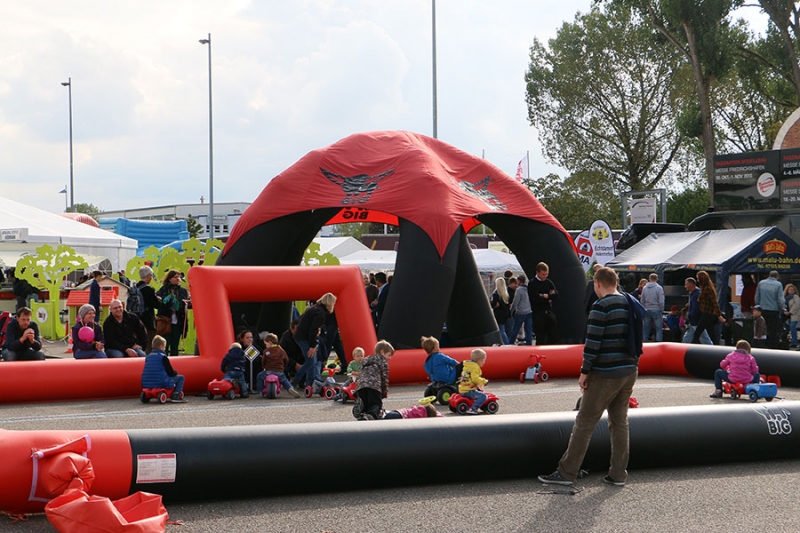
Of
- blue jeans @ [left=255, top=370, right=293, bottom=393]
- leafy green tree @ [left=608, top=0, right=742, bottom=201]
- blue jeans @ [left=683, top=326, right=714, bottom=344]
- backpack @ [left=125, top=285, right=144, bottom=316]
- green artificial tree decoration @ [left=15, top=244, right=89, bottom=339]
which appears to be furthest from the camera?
leafy green tree @ [left=608, top=0, right=742, bottom=201]

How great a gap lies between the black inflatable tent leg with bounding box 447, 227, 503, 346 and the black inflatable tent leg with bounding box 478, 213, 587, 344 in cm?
88

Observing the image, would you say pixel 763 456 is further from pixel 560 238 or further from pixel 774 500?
pixel 560 238

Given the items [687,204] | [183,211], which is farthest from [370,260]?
[183,211]

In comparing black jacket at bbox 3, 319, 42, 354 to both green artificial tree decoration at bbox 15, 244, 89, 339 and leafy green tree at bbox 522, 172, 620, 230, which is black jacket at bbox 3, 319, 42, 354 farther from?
leafy green tree at bbox 522, 172, 620, 230

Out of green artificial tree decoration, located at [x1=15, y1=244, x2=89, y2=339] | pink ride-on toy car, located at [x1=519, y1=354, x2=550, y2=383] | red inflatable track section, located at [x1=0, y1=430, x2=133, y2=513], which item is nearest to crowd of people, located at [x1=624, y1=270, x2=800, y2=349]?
pink ride-on toy car, located at [x1=519, y1=354, x2=550, y2=383]

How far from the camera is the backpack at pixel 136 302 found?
1614 centimetres

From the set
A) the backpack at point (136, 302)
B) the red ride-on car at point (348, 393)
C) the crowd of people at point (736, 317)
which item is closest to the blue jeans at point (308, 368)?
the red ride-on car at point (348, 393)

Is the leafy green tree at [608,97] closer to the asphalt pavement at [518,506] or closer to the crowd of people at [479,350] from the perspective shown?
the crowd of people at [479,350]

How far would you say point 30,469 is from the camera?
20.0ft

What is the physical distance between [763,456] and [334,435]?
3.66 metres

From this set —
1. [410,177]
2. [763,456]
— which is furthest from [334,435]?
[410,177]

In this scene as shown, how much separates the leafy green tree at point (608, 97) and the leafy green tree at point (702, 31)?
1294 centimetres

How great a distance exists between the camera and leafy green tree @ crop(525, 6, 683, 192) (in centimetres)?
4803

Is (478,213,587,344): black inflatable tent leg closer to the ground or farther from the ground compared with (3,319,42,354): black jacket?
farther from the ground
